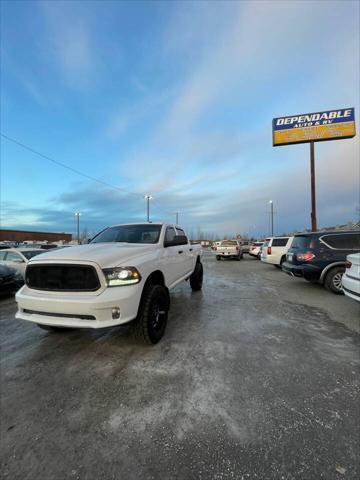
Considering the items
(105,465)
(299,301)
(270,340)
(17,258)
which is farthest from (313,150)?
(105,465)

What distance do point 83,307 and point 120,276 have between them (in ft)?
1.80

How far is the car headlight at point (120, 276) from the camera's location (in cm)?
299

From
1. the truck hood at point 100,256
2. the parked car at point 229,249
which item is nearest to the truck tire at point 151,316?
the truck hood at point 100,256

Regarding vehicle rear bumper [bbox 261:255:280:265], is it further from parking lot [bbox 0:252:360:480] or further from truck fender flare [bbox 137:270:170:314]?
truck fender flare [bbox 137:270:170:314]

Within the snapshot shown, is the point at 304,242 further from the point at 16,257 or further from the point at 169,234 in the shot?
the point at 16,257

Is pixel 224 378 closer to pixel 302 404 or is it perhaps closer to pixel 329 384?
pixel 302 404

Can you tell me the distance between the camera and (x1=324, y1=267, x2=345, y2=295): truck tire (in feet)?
21.8

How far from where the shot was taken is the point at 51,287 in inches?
122

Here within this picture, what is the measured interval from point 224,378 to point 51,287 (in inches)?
94.5

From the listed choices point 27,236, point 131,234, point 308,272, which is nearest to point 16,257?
point 131,234

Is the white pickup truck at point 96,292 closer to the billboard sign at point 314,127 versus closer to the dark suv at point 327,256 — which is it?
the dark suv at point 327,256

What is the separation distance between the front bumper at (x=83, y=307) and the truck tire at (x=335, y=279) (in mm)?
5960

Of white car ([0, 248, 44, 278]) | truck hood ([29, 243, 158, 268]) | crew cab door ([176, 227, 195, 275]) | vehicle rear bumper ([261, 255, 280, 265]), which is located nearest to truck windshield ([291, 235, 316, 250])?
crew cab door ([176, 227, 195, 275])

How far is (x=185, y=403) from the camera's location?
7.41ft
